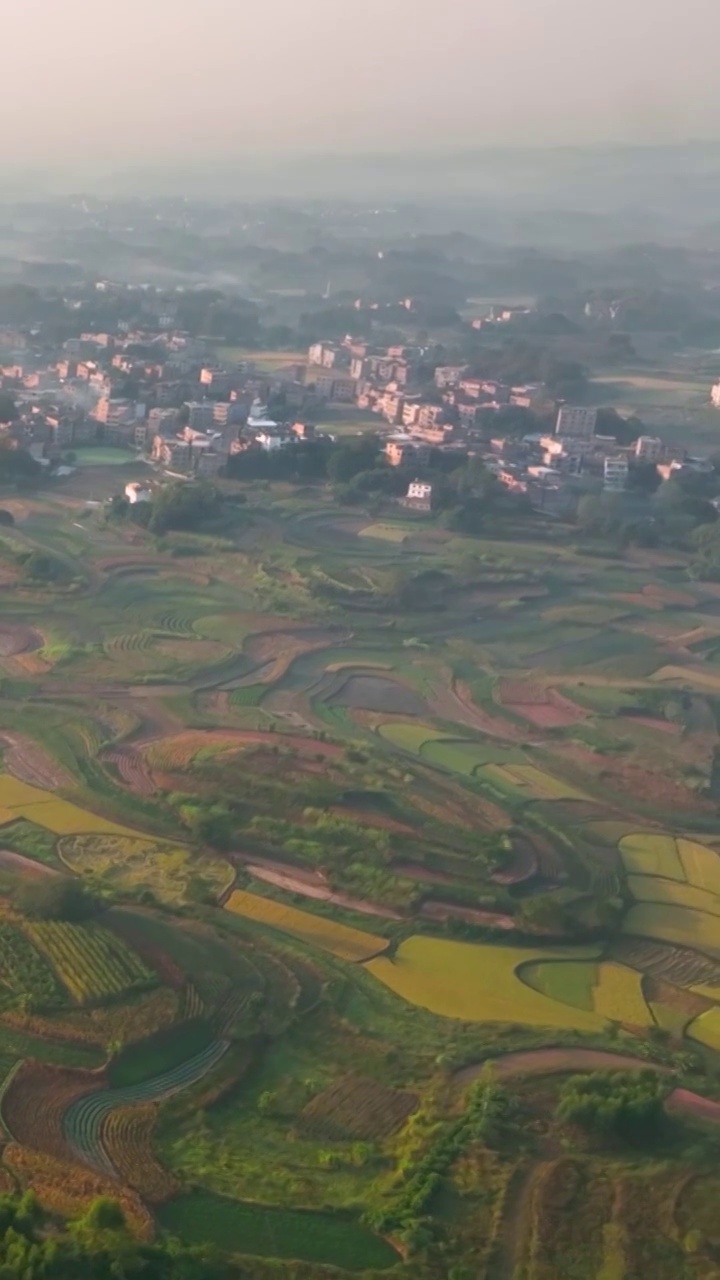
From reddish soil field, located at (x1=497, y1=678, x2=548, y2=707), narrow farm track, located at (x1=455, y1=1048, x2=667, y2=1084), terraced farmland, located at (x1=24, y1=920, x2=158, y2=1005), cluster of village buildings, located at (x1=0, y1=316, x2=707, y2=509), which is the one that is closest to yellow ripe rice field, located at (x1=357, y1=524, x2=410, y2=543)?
cluster of village buildings, located at (x1=0, y1=316, x2=707, y2=509)

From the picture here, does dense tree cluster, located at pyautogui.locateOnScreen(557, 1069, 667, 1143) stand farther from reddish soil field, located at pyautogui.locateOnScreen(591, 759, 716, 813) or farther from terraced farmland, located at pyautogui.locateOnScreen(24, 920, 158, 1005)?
reddish soil field, located at pyautogui.locateOnScreen(591, 759, 716, 813)

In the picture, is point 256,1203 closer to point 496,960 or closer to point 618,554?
point 496,960

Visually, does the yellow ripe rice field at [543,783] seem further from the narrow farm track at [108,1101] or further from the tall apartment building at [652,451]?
the tall apartment building at [652,451]

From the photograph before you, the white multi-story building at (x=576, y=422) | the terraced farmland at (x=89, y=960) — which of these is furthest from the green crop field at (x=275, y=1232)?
the white multi-story building at (x=576, y=422)

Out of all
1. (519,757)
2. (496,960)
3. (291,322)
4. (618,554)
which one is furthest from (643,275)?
(496,960)

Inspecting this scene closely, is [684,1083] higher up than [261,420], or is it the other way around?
[261,420]
